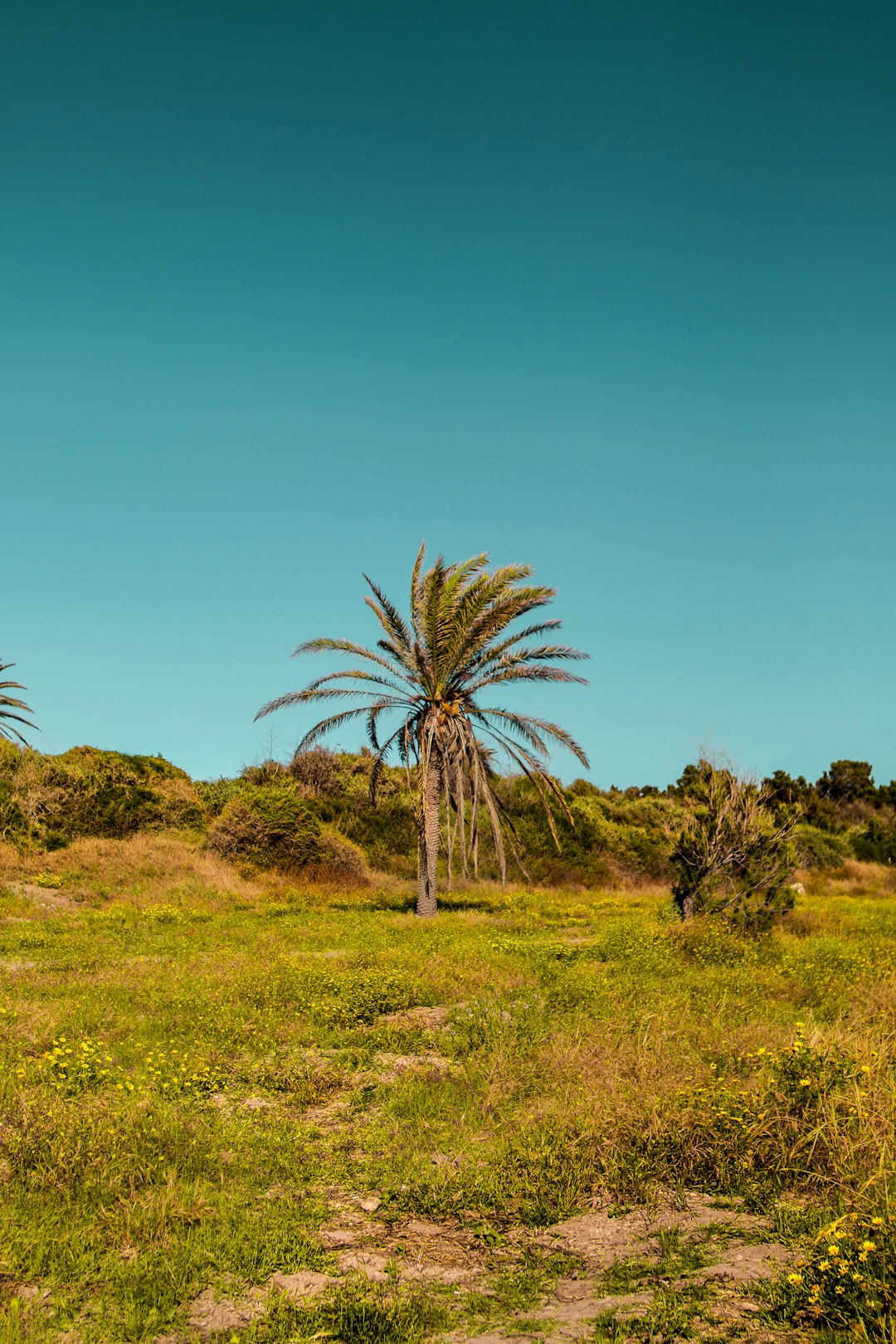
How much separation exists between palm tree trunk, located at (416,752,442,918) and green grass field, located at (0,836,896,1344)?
27.4 feet

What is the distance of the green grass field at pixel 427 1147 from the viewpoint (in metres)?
4.06

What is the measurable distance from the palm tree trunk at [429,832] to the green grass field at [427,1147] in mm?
8341

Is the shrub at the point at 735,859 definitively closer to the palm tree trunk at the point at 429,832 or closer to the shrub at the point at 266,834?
the palm tree trunk at the point at 429,832

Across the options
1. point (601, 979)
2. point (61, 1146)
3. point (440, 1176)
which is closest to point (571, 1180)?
point (440, 1176)

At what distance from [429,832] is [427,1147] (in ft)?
48.3

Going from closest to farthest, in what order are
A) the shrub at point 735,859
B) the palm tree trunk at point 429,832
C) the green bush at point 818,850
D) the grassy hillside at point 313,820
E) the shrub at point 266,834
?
the shrub at point 735,859 → the palm tree trunk at point 429,832 → the shrub at point 266,834 → the grassy hillside at point 313,820 → the green bush at point 818,850

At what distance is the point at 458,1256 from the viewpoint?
4.69 metres

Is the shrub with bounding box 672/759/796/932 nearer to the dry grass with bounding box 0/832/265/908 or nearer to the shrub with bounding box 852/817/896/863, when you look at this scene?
the dry grass with bounding box 0/832/265/908

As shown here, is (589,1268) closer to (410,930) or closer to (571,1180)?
(571,1180)

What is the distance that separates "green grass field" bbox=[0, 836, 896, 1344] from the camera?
4062 mm

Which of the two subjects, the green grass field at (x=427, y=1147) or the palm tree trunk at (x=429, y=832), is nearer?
the green grass field at (x=427, y=1147)

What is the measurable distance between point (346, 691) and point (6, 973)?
416 inches

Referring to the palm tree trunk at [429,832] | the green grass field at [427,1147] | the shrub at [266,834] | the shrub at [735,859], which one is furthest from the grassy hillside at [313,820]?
the green grass field at [427,1147]

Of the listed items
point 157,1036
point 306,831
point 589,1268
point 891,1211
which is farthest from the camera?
point 306,831
